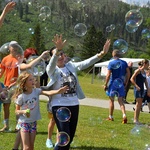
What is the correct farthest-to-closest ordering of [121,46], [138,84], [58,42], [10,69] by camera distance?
[138,84] < [121,46] < [10,69] < [58,42]

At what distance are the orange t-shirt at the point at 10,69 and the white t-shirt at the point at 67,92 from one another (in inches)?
72.4

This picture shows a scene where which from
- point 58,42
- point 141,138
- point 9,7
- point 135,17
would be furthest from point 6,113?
point 135,17

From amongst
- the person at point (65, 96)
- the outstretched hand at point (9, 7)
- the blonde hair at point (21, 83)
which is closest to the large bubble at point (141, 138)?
the person at point (65, 96)

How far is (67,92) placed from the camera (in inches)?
191

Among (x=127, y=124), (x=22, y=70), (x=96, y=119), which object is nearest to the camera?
(x=22, y=70)

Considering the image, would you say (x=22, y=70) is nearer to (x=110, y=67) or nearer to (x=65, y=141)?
(x=65, y=141)

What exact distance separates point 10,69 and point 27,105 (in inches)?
79.8

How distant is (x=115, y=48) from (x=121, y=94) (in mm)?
1113

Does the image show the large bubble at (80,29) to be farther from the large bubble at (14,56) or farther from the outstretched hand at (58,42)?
the outstretched hand at (58,42)

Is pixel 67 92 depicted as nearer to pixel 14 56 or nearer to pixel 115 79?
pixel 14 56

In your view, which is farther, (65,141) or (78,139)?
(78,139)

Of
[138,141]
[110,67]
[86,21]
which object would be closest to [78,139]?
[138,141]

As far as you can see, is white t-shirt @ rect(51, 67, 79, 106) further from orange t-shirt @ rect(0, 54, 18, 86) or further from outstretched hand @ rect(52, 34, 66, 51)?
orange t-shirt @ rect(0, 54, 18, 86)

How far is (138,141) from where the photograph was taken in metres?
5.47
